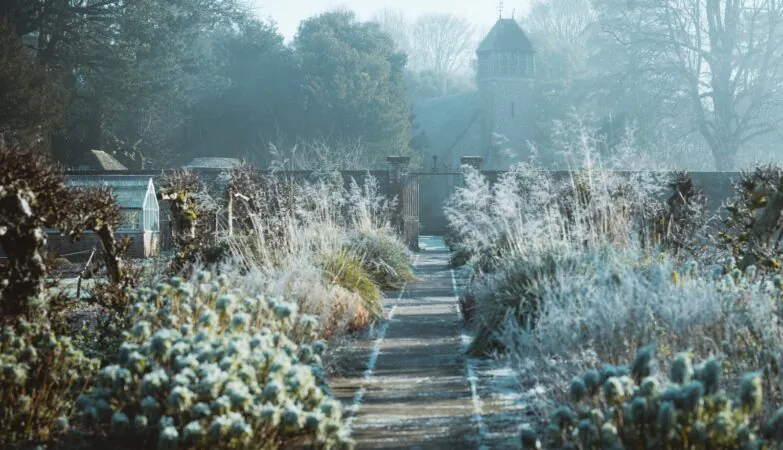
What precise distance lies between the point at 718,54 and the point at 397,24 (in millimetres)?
21021

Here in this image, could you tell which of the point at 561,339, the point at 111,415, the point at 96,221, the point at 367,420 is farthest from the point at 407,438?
the point at 96,221

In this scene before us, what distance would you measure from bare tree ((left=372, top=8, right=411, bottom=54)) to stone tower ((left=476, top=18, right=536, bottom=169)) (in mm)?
9865

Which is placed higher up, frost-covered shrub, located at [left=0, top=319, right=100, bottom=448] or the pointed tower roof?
the pointed tower roof

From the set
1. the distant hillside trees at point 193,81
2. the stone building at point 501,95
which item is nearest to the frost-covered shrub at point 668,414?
the distant hillside trees at point 193,81

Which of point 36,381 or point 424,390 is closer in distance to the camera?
point 36,381

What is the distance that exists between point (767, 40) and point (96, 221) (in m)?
26.4

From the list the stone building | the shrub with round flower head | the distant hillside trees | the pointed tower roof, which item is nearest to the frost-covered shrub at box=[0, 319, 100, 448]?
the shrub with round flower head

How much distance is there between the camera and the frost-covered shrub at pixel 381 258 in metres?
10.4

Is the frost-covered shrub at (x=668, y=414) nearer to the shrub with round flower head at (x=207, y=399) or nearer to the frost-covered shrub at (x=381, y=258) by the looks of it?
the shrub with round flower head at (x=207, y=399)

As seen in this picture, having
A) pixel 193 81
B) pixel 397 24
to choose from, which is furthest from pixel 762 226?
pixel 397 24

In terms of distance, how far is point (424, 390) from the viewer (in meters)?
5.20

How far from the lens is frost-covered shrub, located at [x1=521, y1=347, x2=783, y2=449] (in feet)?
9.59

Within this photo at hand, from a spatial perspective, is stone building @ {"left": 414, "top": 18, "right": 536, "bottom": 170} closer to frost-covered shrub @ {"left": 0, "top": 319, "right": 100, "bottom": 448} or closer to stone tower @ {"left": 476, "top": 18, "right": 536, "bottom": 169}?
stone tower @ {"left": 476, "top": 18, "right": 536, "bottom": 169}

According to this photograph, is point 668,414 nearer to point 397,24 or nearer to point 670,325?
point 670,325
